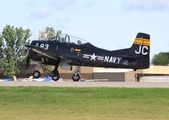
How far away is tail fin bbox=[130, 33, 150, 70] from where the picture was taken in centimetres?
3180

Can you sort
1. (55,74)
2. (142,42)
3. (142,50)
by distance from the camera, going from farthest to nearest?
(55,74)
(142,42)
(142,50)

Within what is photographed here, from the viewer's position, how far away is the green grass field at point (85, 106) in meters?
12.3

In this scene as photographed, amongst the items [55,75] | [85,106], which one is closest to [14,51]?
[55,75]

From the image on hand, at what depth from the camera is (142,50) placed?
3189 centimetres

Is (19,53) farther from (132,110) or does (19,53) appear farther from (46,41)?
(132,110)

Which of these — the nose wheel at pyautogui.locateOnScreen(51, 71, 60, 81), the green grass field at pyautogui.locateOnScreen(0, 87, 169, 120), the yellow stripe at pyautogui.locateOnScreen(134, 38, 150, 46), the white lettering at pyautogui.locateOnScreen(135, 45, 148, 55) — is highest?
the yellow stripe at pyautogui.locateOnScreen(134, 38, 150, 46)

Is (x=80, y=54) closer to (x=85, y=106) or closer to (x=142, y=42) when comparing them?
(x=142, y=42)

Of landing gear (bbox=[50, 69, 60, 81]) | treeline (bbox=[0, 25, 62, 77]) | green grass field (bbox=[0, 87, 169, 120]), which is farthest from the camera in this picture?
treeline (bbox=[0, 25, 62, 77])

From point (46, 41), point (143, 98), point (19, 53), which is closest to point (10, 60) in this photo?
point (19, 53)

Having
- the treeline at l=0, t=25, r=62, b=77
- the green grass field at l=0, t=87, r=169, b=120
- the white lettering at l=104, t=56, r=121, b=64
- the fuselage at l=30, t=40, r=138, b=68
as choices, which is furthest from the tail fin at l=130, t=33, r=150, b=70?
the treeline at l=0, t=25, r=62, b=77

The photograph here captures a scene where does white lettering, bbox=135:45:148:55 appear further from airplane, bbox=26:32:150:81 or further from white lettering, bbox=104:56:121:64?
white lettering, bbox=104:56:121:64

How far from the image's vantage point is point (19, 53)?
282 feet

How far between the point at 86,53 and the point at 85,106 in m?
17.8

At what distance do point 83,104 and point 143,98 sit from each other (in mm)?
3118
